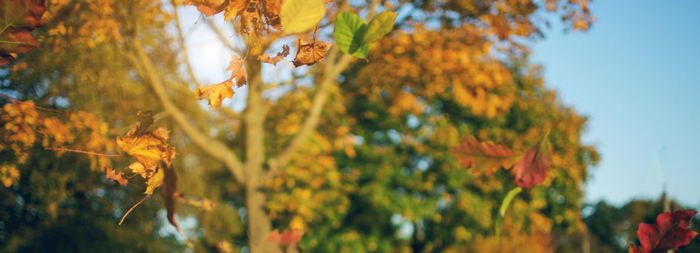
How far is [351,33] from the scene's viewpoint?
1.30 m

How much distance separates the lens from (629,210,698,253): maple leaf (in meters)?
1.44

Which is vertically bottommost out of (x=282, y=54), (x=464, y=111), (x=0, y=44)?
(x=464, y=111)

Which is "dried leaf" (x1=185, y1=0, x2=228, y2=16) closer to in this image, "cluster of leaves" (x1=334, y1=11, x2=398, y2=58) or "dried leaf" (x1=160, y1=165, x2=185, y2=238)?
"cluster of leaves" (x1=334, y1=11, x2=398, y2=58)

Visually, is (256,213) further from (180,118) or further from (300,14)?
(300,14)

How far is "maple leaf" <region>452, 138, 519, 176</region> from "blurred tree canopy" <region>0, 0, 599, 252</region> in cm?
80

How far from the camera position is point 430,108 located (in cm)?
1866

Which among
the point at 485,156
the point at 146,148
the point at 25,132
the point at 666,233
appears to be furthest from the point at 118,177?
the point at 666,233

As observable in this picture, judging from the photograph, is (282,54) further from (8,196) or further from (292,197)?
(292,197)

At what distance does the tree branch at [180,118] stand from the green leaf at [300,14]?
16.2 feet

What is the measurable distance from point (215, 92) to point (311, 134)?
10.2m

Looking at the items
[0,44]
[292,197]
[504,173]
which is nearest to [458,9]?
[0,44]

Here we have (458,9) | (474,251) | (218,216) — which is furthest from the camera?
(474,251)

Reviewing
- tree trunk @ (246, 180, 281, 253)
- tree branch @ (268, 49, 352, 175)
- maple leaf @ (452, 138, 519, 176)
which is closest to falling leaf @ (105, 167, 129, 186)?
maple leaf @ (452, 138, 519, 176)

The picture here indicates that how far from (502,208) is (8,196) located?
287 cm
